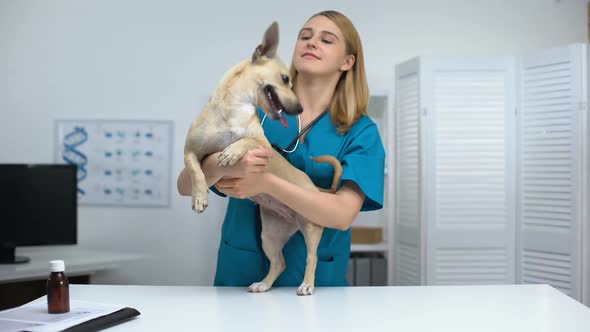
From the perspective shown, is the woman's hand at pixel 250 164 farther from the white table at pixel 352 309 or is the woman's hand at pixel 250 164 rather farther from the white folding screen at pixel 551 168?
the white folding screen at pixel 551 168

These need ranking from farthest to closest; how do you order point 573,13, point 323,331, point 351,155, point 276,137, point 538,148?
point 573,13
point 538,148
point 276,137
point 351,155
point 323,331

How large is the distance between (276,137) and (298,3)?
2.01 metres

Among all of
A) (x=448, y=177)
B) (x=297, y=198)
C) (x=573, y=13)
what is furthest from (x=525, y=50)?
(x=297, y=198)

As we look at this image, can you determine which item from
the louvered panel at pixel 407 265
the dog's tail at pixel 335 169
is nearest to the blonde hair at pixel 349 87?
the dog's tail at pixel 335 169

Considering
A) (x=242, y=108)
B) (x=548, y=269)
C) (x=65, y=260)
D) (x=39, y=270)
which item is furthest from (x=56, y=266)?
(x=548, y=269)

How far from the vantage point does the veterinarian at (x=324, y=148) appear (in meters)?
1.66

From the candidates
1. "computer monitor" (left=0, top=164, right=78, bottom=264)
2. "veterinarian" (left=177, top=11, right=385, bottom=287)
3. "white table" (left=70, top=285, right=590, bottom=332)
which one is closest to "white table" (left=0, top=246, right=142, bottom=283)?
"computer monitor" (left=0, top=164, right=78, bottom=264)

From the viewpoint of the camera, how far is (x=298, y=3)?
361 centimetres

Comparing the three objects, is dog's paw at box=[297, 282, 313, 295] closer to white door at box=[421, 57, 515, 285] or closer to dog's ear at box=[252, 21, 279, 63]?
dog's ear at box=[252, 21, 279, 63]

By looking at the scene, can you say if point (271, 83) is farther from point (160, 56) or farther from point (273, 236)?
point (160, 56)

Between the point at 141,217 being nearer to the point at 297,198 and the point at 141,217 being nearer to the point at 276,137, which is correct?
the point at 276,137

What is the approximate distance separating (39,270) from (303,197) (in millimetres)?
1882

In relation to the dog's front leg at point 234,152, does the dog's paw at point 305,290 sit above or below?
below

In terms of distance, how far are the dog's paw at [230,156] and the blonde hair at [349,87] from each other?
44 cm
